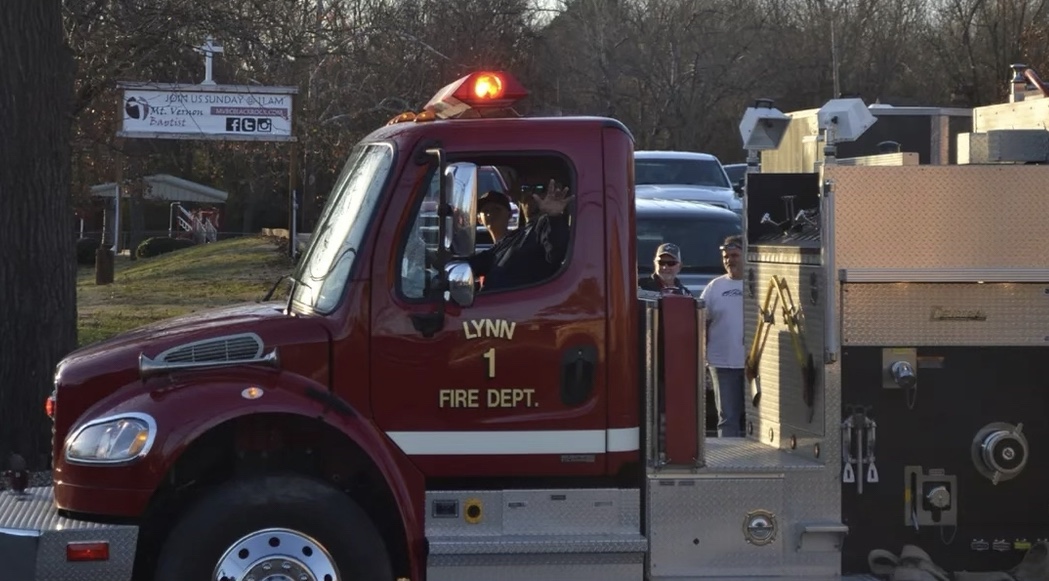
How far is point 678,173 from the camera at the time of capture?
17875 millimetres

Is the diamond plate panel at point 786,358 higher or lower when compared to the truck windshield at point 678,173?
lower

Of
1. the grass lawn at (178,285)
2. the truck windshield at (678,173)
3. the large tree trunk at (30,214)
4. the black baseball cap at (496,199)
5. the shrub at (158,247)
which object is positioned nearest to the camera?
the black baseball cap at (496,199)

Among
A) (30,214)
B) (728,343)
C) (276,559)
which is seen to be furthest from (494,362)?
(30,214)

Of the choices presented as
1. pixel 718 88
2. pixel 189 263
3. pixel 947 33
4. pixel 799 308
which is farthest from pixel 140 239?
pixel 799 308

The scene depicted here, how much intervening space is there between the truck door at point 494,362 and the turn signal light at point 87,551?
1193 mm

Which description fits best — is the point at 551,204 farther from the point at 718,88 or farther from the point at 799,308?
the point at 718,88

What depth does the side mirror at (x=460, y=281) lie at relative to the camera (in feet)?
18.5

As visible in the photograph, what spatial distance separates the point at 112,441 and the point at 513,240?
1.87 metres

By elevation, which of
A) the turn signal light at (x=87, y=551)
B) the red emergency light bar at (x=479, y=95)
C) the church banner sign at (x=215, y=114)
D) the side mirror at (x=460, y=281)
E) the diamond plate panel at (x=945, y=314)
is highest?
the church banner sign at (x=215, y=114)

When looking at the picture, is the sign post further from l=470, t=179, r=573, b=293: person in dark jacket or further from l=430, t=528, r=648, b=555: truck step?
l=430, t=528, r=648, b=555: truck step

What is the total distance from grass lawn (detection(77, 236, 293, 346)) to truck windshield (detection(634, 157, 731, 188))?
4.56 metres

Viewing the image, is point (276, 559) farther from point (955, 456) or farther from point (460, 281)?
point (955, 456)

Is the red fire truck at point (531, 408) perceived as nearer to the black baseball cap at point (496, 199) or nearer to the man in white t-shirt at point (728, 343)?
the black baseball cap at point (496, 199)

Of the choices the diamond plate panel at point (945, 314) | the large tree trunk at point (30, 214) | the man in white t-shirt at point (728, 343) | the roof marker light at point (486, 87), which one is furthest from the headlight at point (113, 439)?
the large tree trunk at point (30, 214)
